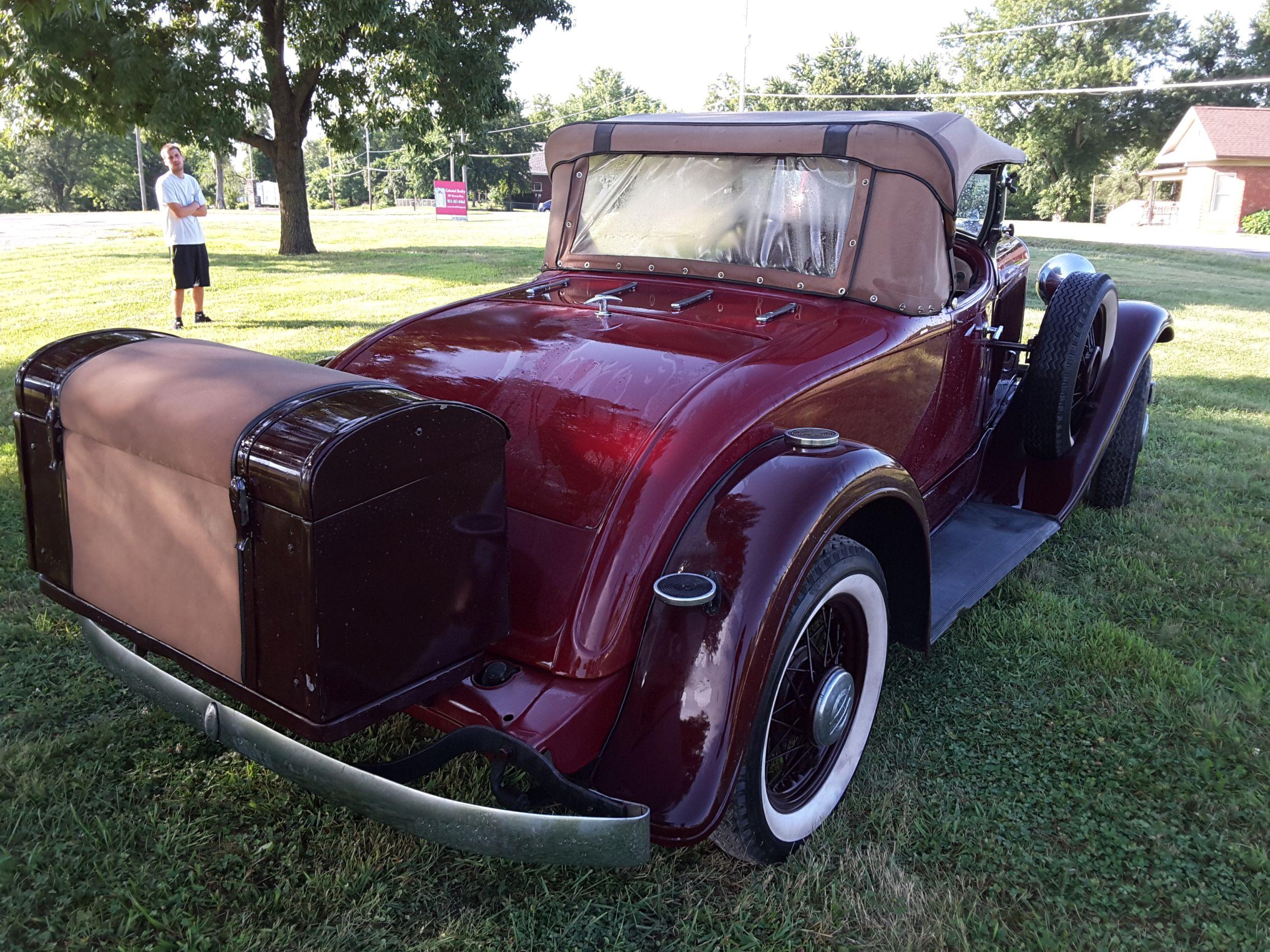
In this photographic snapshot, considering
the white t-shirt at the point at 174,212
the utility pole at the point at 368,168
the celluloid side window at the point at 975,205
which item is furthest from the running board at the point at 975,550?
the utility pole at the point at 368,168

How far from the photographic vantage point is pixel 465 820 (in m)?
1.71

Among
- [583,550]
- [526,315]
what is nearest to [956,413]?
[526,315]

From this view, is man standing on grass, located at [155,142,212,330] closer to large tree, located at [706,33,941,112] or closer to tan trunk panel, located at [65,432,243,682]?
tan trunk panel, located at [65,432,243,682]

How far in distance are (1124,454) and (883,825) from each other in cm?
284

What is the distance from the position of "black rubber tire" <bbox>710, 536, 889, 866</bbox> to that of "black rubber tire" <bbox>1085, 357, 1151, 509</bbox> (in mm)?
2736

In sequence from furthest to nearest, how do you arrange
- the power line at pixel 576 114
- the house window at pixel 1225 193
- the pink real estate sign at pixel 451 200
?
the power line at pixel 576 114
the pink real estate sign at pixel 451 200
the house window at pixel 1225 193

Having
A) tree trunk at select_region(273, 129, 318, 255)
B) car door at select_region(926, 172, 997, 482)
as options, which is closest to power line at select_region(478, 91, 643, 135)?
tree trunk at select_region(273, 129, 318, 255)

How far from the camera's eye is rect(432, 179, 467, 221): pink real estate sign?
40.4 metres

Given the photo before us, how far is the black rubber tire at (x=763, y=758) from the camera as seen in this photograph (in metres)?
1.97

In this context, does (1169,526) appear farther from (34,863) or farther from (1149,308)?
(34,863)

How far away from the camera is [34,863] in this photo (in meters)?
2.07

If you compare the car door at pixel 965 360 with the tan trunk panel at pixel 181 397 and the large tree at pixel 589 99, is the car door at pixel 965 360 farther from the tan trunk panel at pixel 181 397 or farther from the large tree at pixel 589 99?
the large tree at pixel 589 99

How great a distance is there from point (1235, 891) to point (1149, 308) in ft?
10.2

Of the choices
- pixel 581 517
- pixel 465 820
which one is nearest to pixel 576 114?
pixel 581 517
